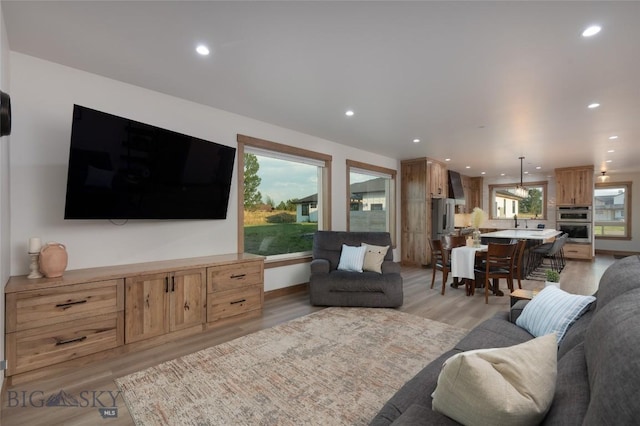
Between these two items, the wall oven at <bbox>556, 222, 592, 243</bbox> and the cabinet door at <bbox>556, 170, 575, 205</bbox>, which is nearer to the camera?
the wall oven at <bbox>556, 222, 592, 243</bbox>

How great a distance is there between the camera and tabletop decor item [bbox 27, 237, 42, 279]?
244 cm

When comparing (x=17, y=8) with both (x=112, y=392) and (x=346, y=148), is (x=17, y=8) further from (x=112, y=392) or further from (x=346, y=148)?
(x=346, y=148)

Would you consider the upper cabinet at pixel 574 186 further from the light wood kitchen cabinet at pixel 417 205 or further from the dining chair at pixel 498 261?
→ the dining chair at pixel 498 261

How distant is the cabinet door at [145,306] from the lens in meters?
2.69

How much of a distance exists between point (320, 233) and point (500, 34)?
3.27 metres

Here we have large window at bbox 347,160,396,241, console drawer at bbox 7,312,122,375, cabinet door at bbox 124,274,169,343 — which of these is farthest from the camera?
large window at bbox 347,160,396,241

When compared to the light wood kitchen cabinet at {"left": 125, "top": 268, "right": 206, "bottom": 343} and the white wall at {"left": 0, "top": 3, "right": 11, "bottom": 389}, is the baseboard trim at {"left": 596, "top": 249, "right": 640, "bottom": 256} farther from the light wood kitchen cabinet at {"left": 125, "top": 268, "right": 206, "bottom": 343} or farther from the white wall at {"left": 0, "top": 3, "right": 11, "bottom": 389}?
the white wall at {"left": 0, "top": 3, "right": 11, "bottom": 389}

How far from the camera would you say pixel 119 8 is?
6.50ft

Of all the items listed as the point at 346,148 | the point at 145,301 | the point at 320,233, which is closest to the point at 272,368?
the point at 145,301

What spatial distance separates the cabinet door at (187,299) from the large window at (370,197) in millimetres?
3198

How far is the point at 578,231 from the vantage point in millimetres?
8086

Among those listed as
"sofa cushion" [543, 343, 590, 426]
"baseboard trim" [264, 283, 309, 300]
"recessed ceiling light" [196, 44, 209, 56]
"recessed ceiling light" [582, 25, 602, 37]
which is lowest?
"baseboard trim" [264, 283, 309, 300]

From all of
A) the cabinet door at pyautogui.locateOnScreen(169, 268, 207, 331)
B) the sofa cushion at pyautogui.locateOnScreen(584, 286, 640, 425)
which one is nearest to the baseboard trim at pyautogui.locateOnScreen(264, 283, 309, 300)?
the cabinet door at pyautogui.locateOnScreen(169, 268, 207, 331)

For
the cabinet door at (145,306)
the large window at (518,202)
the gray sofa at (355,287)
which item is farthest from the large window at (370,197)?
the large window at (518,202)
